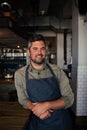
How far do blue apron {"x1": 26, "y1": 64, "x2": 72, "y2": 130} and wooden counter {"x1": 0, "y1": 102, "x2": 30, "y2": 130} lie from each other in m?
0.15

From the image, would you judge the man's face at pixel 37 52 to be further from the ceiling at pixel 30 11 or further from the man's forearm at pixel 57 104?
the ceiling at pixel 30 11

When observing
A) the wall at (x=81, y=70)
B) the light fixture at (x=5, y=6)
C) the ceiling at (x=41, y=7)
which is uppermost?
the ceiling at (x=41, y=7)

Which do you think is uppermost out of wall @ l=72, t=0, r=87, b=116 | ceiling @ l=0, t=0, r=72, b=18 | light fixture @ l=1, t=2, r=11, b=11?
ceiling @ l=0, t=0, r=72, b=18

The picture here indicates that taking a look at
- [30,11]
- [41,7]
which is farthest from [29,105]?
[30,11]

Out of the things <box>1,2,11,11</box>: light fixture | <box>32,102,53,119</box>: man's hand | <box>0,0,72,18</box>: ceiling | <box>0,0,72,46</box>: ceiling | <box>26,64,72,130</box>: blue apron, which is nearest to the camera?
<box>32,102,53,119</box>: man's hand

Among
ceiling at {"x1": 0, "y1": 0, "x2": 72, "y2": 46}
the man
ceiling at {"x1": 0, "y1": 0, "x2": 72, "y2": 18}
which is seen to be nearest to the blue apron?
the man

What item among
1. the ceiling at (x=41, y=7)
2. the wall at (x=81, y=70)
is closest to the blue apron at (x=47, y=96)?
the wall at (x=81, y=70)

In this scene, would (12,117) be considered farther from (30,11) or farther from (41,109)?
(30,11)

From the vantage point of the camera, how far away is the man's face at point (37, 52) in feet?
6.75

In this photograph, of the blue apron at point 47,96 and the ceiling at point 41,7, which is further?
the ceiling at point 41,7

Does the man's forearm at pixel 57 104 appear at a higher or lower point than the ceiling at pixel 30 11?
lower

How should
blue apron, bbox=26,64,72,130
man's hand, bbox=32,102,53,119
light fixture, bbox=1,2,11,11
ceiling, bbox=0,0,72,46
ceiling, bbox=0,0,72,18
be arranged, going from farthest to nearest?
1. ceiling, bbox=0,0,72,18
2. ceiling, bbox=0,0,72,46
3. light fixture, bbox=1,2,11,11
4. blue apron, bbox=26,64,72,130
5. man's hand, bbox=32,102,53,119

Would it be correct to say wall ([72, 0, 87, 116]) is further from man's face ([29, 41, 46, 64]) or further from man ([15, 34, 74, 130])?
man's face ([29, 41, 46, 64])

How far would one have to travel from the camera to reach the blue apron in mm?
2168
